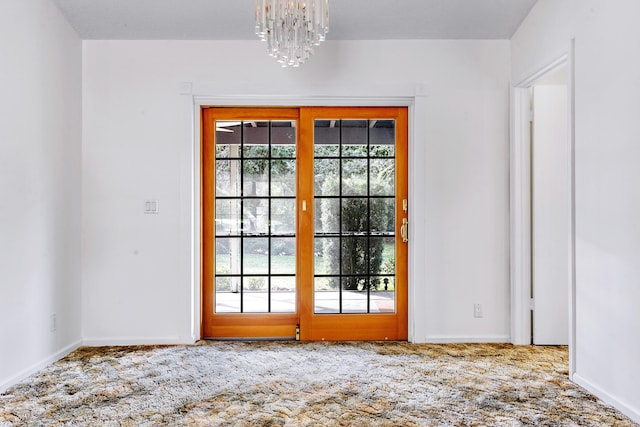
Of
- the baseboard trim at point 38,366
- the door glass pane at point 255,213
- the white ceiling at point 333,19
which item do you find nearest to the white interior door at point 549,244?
the white ceiling at point 333,19

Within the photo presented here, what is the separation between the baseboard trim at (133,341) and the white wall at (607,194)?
2.80 metres

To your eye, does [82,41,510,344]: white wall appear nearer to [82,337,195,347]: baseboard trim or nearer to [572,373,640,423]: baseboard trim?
[82,337,195,347]: baseboard trim

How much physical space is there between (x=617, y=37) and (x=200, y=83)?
9.30ft

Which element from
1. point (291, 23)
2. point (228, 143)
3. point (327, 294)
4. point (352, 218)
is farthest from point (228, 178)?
point (291, 23)

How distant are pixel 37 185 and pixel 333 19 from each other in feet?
7.79

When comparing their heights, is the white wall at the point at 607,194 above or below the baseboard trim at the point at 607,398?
above

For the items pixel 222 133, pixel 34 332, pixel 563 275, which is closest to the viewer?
pixel 34 332

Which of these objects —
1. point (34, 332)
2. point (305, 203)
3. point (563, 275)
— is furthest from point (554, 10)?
point (34, 332)

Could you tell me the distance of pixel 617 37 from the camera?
8.25 feet

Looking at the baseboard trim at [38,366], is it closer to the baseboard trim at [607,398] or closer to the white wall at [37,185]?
the white wall at [37,185]

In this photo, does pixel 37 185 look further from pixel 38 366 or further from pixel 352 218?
pixel 352 218

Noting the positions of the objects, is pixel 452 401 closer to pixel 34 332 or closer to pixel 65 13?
pixel 34 332

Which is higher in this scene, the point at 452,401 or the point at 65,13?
the point at 65,13

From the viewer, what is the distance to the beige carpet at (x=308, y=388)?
2.39 meters
